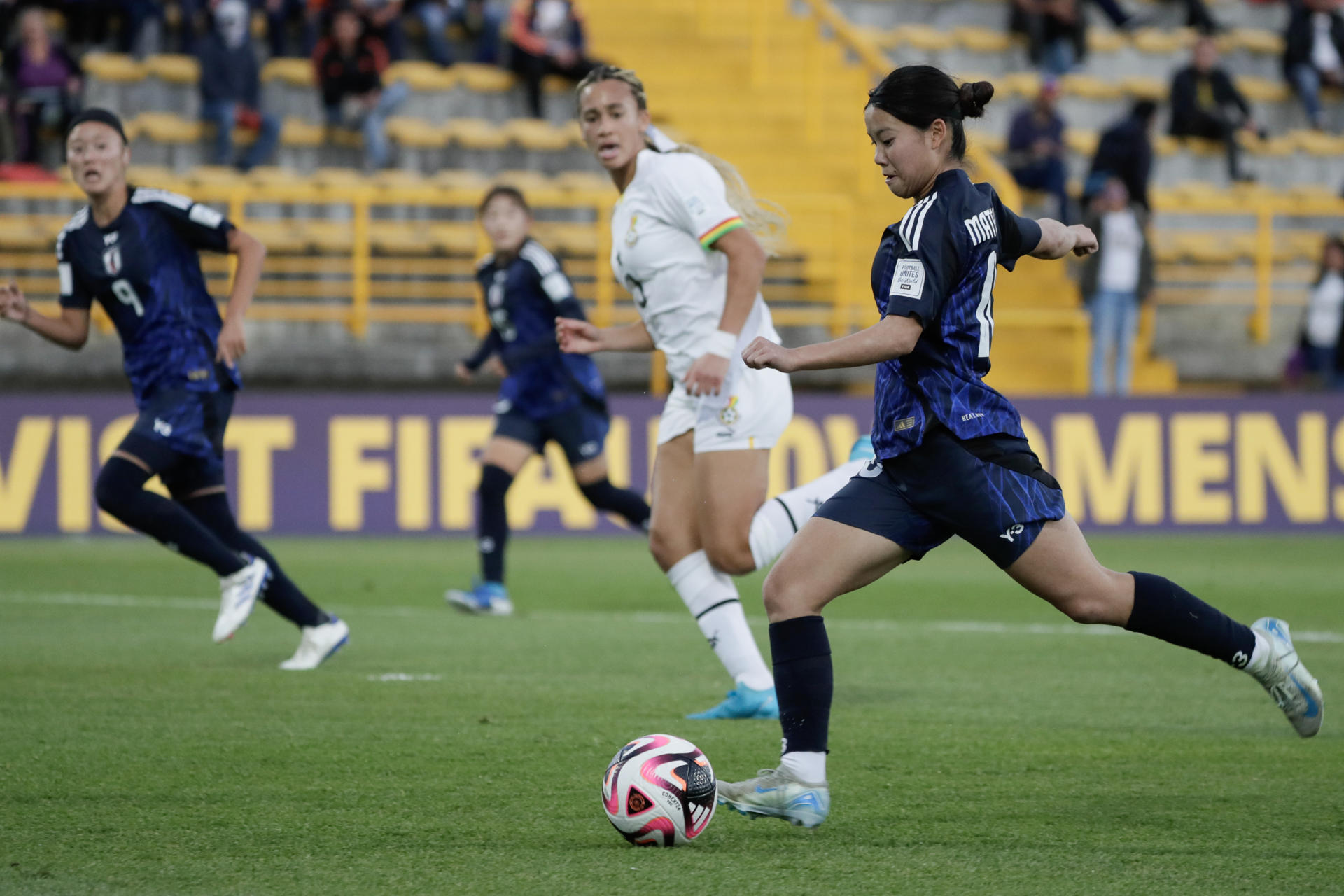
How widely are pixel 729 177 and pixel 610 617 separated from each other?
372 cm

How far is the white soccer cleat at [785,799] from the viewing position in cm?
462

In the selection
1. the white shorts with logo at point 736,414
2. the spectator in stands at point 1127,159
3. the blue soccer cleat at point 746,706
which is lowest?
the blue soccer cleat at point 746,706

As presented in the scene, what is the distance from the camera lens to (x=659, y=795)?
4.48 meters

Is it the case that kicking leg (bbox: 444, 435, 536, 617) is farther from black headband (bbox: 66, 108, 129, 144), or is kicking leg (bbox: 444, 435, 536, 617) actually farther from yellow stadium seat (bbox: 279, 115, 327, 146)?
yellow stadium seat (bbox: 279, 115, 327, 146)

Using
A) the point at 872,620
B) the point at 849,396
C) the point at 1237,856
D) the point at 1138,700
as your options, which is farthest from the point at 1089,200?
the point at 1237,856

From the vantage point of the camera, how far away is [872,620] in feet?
31.9

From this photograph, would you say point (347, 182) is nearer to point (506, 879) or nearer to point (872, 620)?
point (872, 620)

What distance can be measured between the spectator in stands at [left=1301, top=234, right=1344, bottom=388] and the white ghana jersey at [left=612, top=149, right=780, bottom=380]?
11.9 metres

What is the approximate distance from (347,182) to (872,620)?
921 cm

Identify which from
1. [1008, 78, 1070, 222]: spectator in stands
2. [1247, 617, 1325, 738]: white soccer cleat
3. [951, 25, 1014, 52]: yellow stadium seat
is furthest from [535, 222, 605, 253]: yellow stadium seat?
[1247, 617, 1325, 738]: white soccer cleat

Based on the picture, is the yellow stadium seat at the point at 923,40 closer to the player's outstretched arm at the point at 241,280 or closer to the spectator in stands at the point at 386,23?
the spectator in stands at the point at 386,23

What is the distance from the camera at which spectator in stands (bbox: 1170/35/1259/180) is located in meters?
19.9

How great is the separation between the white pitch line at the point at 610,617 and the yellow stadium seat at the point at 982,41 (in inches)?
505

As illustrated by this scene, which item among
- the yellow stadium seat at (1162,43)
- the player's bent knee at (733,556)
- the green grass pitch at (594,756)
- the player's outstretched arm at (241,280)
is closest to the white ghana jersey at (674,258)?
the player's bent knee at (733,556)
